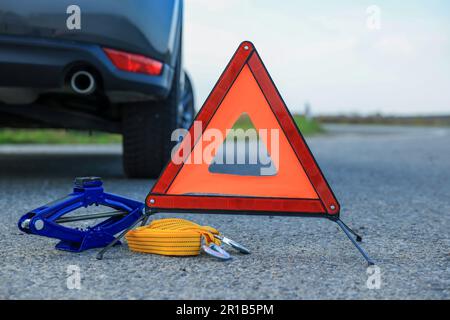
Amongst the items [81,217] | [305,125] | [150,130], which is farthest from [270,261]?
[305,125]

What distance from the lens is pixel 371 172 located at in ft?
21.7

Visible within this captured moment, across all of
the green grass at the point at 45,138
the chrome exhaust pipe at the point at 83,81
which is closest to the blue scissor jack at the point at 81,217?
the chrome exhaust pipe at the point at 83,81

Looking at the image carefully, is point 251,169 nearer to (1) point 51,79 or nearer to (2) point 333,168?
(1) point 51,79

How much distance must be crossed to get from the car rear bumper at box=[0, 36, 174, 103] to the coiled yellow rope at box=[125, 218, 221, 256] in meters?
1.60

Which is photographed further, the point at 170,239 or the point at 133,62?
the point at 133,62

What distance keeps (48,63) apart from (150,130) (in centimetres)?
101

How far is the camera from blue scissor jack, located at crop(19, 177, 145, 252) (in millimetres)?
2576

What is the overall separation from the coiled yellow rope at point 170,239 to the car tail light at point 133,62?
1.64 meters

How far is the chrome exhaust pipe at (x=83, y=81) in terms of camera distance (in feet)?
13.3

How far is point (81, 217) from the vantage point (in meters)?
2.80


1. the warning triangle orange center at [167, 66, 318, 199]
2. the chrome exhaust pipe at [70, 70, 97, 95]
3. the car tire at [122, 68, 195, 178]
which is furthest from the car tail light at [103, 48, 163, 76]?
the warning triangle orange center at [167, 66, 318, 199]

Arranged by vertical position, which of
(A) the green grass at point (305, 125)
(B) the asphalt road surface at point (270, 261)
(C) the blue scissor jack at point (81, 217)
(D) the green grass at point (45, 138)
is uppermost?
(A) the green grass at point (305, 125)

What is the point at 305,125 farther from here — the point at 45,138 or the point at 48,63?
the point at 48,63

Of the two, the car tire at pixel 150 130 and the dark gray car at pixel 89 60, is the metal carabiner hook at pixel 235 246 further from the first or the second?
the car tire at pixel 150 130
